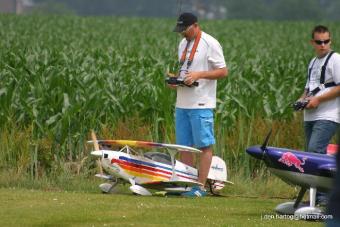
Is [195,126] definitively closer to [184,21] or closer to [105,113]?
[184,21]

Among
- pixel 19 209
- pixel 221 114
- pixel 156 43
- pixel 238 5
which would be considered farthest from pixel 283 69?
pixel 238 5

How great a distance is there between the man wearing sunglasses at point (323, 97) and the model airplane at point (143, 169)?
3.97 feet

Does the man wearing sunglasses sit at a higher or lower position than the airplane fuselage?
Result: higher

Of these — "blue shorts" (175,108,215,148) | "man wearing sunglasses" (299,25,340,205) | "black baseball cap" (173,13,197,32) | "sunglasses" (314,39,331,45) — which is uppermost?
"black baseball cap" (173,13,197,32)

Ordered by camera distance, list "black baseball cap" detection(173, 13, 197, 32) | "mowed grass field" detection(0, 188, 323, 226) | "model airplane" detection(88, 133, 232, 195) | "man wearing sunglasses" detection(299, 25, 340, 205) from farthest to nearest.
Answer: "black baseball cap" detection(173, 13, 197, 32) < "model airplane" detection(88, 133, 232, 195) < "man wearing sunglasses" detection(299, 25, 340, 205) < "mowed grass field" detection(0, 188, 323, 226)

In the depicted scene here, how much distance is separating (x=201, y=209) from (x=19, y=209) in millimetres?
1661

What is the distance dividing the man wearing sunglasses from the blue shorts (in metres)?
1.21

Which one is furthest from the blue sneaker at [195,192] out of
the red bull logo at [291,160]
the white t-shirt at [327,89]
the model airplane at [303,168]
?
the red bull logo at [291,160]

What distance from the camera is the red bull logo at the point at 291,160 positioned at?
9836 millimetres

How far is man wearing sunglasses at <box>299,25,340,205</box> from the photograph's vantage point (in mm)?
10641

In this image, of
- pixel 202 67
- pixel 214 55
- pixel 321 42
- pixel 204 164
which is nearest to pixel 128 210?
pixel 204 164

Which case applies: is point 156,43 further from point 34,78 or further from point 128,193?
point 128,193

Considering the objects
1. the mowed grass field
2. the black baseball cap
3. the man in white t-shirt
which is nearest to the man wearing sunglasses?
the mowed grass field

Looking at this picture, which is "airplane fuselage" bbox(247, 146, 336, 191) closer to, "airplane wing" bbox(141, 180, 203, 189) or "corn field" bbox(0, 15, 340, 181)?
"airplane wing" bbox(141, 180, 203, 189)
